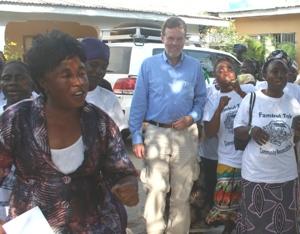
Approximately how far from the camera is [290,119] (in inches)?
164

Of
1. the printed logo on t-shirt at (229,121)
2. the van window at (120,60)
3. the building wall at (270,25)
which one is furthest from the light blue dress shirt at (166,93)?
the building wall at (270,25)

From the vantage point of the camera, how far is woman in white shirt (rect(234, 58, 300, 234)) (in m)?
4.15

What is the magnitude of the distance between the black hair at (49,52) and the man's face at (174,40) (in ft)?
7.91

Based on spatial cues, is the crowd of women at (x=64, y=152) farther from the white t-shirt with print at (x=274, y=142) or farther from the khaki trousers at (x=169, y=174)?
the khaki trousers at (x=169, y=174)

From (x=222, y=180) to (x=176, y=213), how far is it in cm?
49

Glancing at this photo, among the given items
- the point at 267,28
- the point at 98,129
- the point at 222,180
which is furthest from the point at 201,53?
the point at 267,28

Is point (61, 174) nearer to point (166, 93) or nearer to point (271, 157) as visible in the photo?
point (271, 157)

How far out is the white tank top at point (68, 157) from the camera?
229 centimetres

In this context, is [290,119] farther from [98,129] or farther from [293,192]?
[98,129]

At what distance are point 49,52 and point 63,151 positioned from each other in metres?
0.41

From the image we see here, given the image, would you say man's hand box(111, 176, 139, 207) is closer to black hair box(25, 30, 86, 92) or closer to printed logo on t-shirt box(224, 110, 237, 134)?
black hair box(25, 30, 86, 92)

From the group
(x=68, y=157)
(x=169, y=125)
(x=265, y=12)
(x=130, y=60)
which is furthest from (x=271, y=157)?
(x=265, y=12)

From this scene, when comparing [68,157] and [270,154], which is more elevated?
[68,157]

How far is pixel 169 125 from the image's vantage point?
475 centimetres
